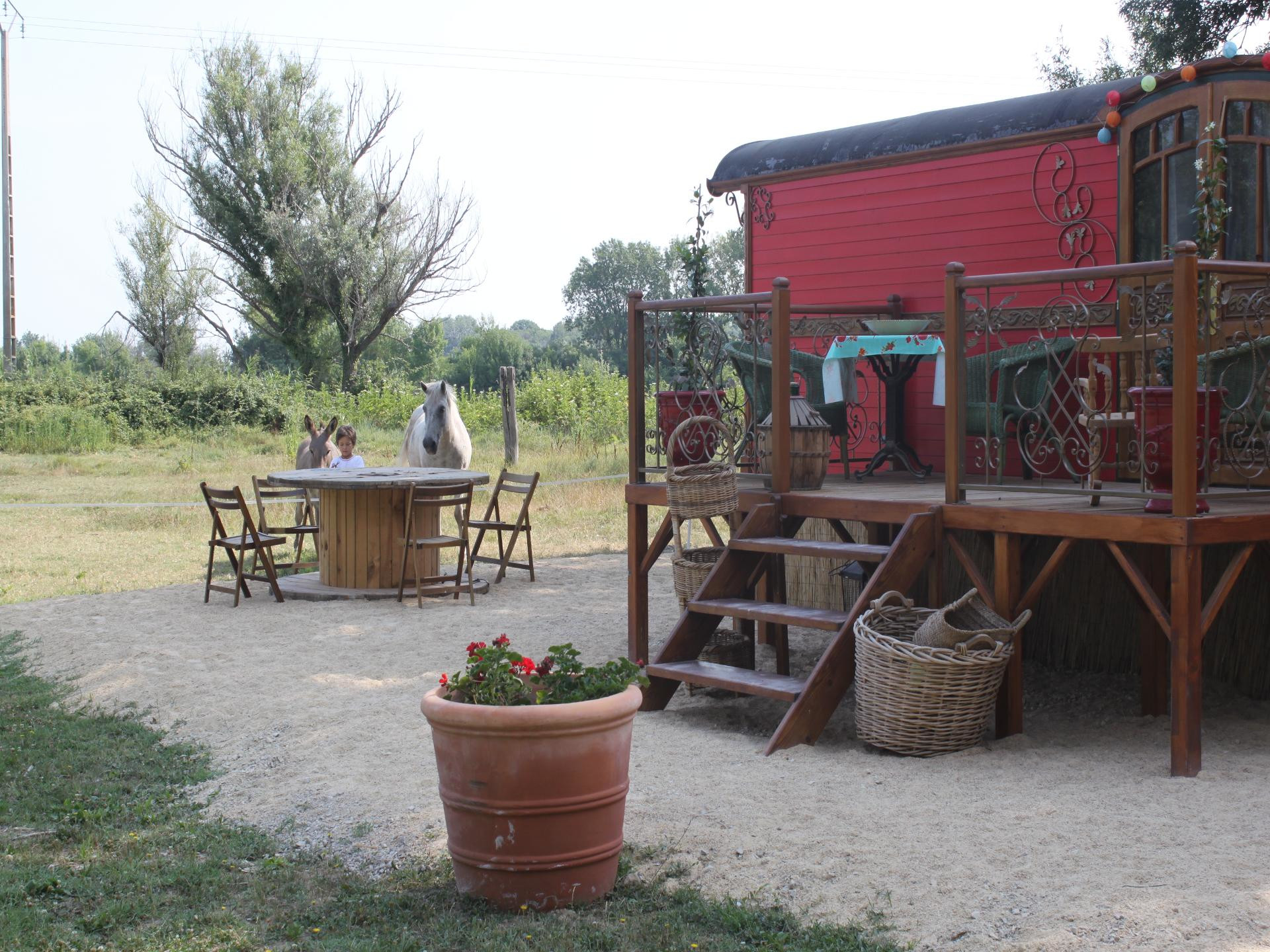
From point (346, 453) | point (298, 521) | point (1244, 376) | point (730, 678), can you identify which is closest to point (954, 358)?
point (1244, 376)

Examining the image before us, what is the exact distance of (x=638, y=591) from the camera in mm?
7586

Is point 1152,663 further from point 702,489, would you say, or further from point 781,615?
point 702,489

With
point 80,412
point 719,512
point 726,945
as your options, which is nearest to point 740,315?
point 719,512

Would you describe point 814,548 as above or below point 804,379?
below

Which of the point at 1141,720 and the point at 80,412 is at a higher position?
the point at 80,412

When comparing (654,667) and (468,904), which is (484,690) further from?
(654,667)

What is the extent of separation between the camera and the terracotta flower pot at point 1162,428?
5.22m

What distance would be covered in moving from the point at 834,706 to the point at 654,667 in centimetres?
104

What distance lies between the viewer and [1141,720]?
6.23 meters

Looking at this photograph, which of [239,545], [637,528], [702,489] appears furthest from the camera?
[239,545]

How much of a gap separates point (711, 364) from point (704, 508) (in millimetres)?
1005

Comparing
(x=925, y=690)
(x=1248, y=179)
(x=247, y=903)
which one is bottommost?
(x=247, y=903)

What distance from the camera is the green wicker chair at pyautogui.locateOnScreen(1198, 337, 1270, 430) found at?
5613mm

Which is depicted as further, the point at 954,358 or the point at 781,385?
the point at 781,385
